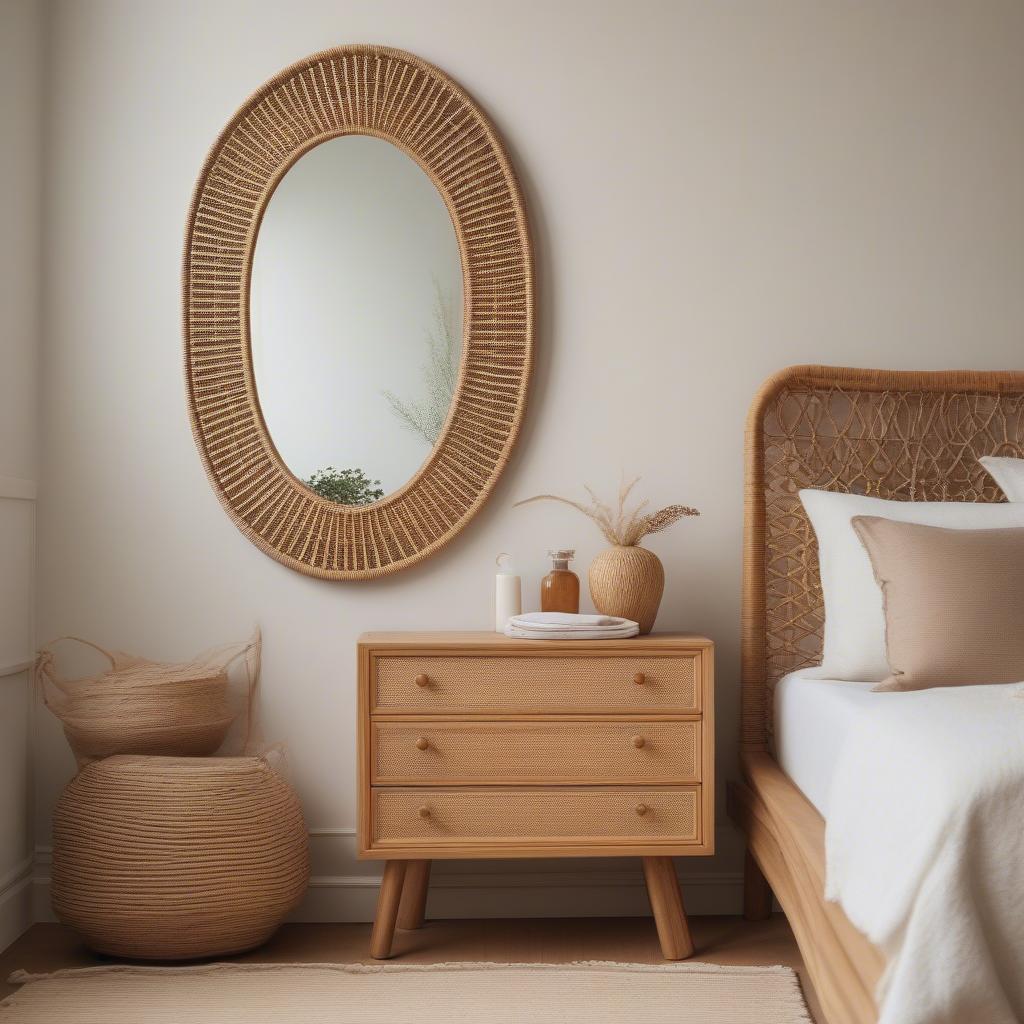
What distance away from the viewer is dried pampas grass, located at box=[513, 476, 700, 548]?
2.48 meters

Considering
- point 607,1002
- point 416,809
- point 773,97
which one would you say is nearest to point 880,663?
point 607,1002

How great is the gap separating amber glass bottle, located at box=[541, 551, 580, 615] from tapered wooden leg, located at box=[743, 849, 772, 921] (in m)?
0.74

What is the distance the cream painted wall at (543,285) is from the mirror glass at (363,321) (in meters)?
0.24

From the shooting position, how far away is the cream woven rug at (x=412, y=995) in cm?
200

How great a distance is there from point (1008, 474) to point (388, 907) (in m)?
1.72

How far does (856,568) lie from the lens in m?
2.27

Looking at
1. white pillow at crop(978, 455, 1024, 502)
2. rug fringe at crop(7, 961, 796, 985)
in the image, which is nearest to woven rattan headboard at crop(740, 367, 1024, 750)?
white pillow at crop(978, 455, 1024, 502)

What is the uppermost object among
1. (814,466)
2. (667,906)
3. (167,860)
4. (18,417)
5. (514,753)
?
(18,417)

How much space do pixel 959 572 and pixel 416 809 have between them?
120 cm

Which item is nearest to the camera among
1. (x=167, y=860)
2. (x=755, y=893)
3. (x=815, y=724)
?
(x=815, y=724)

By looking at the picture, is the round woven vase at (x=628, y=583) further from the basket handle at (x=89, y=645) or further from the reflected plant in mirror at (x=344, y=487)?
the basket handle at (x=89, y=645)

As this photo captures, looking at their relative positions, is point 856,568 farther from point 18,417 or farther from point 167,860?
point 18,417

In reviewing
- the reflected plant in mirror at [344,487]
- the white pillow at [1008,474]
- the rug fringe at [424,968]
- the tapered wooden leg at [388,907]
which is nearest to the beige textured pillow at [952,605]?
the white pillow at [1008,474]

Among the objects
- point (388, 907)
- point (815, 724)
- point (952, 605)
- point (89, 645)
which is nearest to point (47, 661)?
point (89, 645)
